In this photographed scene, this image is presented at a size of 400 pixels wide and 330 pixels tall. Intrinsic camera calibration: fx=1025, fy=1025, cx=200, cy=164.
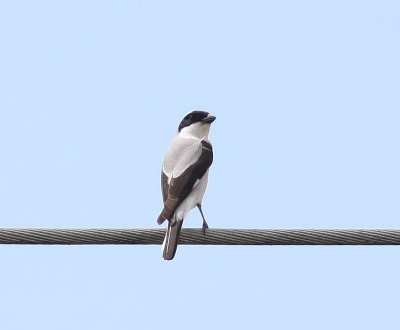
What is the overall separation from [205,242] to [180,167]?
1.94 m

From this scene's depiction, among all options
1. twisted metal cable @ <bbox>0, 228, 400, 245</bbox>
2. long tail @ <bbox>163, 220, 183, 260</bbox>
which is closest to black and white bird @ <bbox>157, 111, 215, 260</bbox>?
long tail @ <bbox>163, 220, 183, 260</bbox>

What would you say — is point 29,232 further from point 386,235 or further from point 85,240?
point 386,235

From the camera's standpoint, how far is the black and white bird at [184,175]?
10930mm

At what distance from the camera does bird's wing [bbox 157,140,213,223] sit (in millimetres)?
11213

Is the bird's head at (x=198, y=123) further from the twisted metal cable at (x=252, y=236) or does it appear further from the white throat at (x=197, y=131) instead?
the twisted metal cable at (x=252, y=236)

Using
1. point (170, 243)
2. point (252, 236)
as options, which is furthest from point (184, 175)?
point (252, 236)

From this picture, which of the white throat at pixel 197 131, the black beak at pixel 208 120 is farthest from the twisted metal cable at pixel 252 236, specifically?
the black beak at pixel 208 120

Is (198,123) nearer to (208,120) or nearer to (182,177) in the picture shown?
(208,120)

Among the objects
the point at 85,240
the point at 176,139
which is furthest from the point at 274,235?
the point at 176,139

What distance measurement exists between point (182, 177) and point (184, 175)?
0.04 m

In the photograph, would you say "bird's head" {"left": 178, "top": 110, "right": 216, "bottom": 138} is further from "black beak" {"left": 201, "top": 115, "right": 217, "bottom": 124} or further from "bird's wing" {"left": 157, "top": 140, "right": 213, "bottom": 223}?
"bird's wing" {"left": 157, "top": 140, "right": 213, "bottom": 223}

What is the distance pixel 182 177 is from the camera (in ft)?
38.2

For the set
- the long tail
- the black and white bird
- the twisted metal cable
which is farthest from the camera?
the black and white bird

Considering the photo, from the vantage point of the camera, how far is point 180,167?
11812 mm
